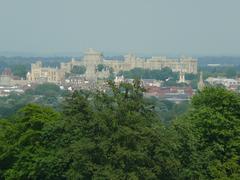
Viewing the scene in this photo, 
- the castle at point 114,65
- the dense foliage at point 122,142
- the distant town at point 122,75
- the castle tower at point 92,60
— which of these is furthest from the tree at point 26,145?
the castle tower at point 92,60

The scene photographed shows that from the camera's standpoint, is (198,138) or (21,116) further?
(21,116)

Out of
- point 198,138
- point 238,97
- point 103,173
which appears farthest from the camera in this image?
point 238,97

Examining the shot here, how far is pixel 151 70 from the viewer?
143 m

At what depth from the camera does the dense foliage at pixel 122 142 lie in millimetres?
16656

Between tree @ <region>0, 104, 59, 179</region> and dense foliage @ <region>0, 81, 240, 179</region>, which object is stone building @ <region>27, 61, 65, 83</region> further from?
dense foliage @ <region>0, 81, 240, 179</region>

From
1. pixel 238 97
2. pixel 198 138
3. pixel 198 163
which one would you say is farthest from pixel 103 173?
pixel 238 97

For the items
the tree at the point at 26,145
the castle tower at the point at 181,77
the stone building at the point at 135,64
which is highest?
the tree at the point at 26,145

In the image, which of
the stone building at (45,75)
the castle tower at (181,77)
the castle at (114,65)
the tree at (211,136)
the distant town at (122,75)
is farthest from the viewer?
the castle at (114,65)

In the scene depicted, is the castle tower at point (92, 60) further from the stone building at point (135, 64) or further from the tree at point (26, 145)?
the tree at point (26, 145)

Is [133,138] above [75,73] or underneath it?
above

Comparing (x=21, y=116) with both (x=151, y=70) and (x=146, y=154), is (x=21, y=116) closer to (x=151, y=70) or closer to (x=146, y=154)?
(x=146, y=154)

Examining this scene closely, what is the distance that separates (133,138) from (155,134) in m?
0.54

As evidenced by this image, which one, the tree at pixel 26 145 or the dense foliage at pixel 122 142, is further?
the tree at pixel 26 145

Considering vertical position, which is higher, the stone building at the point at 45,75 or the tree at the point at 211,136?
the tree at the point at 211,136
